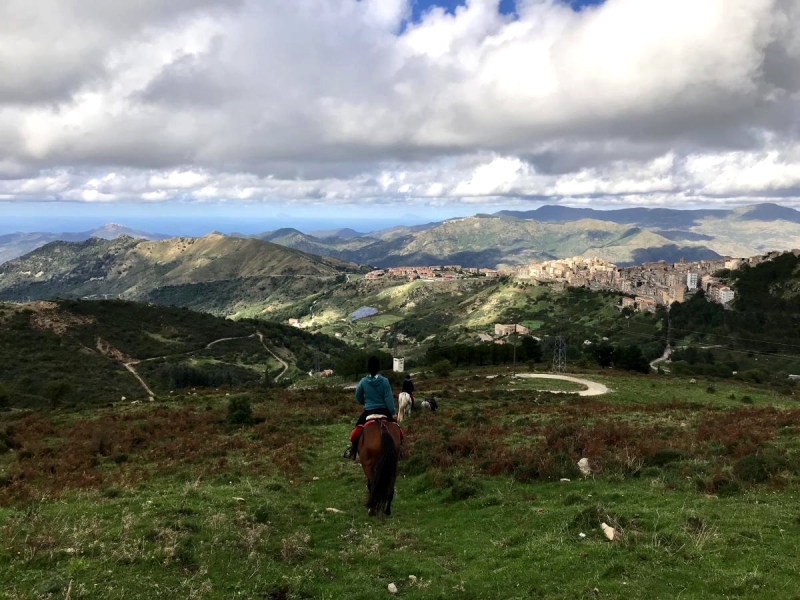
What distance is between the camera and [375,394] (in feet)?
39.4

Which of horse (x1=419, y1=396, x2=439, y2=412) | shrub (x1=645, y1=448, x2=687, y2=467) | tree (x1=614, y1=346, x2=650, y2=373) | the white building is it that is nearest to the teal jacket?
shrub (x1=645, y1=448, x2=687, y2=467)

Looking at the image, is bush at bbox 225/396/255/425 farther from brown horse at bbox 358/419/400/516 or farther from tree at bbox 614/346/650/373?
tree at bbox 614/346/650/373

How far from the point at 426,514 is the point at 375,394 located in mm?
3161

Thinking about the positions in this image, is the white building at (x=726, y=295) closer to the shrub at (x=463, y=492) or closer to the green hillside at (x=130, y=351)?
the green hillside at (x=130, y=351)

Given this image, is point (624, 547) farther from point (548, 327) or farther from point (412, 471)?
point (548, 327)

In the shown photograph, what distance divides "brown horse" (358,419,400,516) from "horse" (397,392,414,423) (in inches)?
473

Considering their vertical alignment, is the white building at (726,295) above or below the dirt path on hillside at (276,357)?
above

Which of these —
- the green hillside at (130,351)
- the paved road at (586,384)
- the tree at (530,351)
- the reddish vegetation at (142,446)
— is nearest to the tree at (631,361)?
the tree at (530,351)

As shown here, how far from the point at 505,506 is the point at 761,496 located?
554 cm

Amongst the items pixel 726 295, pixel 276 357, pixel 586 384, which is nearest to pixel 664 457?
pixel 586 384

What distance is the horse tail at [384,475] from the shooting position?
11273 mm

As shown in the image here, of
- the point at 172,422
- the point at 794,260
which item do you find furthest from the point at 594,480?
the point at 794,260

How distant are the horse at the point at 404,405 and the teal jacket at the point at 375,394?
1194cm

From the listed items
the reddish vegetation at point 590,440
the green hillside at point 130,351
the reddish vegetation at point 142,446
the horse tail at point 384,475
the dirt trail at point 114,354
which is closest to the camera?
the horse tail at point 384,475
